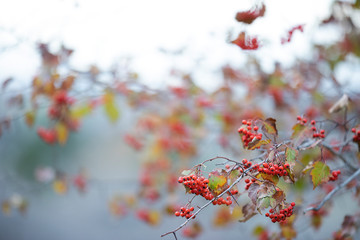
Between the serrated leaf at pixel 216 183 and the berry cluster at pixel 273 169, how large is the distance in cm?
16

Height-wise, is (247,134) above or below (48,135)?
below

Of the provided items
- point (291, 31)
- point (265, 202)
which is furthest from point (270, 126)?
point (291, 31)

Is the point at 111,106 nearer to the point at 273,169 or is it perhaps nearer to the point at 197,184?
the point at 197,184

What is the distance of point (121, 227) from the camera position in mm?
8352

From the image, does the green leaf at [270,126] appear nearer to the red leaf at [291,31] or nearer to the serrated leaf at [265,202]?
the serrated leaf at [265,202]

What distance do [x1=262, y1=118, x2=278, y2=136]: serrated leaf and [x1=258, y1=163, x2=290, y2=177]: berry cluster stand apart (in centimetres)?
22

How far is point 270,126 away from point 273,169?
26 cm

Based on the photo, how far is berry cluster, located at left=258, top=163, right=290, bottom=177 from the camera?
4.14ft

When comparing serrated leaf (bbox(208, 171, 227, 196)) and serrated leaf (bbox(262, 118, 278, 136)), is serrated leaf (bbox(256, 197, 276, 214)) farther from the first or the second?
serrated leaf (bbox(262, 118, 278, 136))

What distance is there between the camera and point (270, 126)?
146 centimetres

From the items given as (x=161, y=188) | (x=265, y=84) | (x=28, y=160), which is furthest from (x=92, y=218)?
(x=265, y=84)

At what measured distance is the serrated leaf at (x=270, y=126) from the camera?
1451 millimetres

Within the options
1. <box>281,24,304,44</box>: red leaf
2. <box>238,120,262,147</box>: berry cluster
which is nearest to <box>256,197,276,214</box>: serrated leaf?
<box>238,120,262,147</box>: berry cluster

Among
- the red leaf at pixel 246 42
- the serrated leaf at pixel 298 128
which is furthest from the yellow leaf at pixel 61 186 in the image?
the serrated leaf at pixel 298 128
